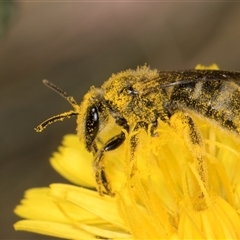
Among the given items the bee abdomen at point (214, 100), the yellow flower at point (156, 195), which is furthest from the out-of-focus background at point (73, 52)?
the bee abdomen at point (214, 100)

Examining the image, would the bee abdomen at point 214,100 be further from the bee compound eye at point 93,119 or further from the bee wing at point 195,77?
the bee compound eye at point 93,119

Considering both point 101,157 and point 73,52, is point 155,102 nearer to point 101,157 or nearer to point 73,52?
point 101,157

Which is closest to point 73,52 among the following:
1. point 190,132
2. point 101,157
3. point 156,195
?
point 156,195

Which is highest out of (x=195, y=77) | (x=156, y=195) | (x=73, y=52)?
(x=73, y=52)

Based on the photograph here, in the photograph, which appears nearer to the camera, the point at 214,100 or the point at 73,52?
the point at 214,100

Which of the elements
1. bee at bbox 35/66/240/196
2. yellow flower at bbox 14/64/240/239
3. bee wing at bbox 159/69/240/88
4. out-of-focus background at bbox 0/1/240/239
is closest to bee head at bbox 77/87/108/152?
bee at bbox 35/66/240/196
